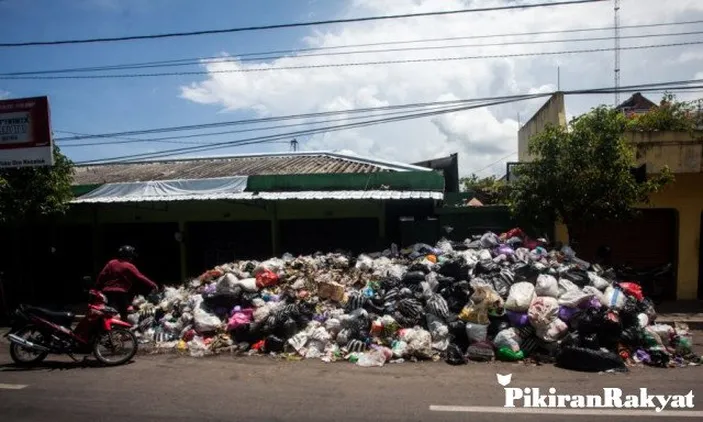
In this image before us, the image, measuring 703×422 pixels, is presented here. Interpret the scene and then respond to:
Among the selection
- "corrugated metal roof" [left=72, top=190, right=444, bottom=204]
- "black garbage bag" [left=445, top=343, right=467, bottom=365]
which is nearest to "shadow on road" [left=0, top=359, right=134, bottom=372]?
"black garbage bag" [left=445, top=343, right=467, bottom=365]

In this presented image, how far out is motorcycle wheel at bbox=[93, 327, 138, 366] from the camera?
6592 mm

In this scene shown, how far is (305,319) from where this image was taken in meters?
7.82

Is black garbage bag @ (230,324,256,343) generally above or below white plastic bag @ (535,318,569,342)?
below

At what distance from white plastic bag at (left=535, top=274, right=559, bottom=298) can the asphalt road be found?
143 cm

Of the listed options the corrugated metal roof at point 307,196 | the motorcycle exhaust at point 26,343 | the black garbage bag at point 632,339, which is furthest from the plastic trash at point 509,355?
the motorcycle exhaust at point 26,343

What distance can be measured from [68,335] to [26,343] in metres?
0.50

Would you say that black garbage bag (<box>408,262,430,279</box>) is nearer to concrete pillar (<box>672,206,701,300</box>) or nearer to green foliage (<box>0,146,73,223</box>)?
concrete pillar (<box>672,206,701,300</box>)

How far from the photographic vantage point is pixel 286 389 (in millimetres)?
5477

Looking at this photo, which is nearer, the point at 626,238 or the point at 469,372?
the point at 469,372

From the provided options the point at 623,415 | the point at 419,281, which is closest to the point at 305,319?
the point at 419,281

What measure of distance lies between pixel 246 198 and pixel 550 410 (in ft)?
26.2

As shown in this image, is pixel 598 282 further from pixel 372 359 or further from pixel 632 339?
pixel 372 359

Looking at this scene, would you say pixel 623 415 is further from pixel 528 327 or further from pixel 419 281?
pixel 419 281

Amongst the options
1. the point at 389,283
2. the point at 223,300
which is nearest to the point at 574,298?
the point at 389,283
